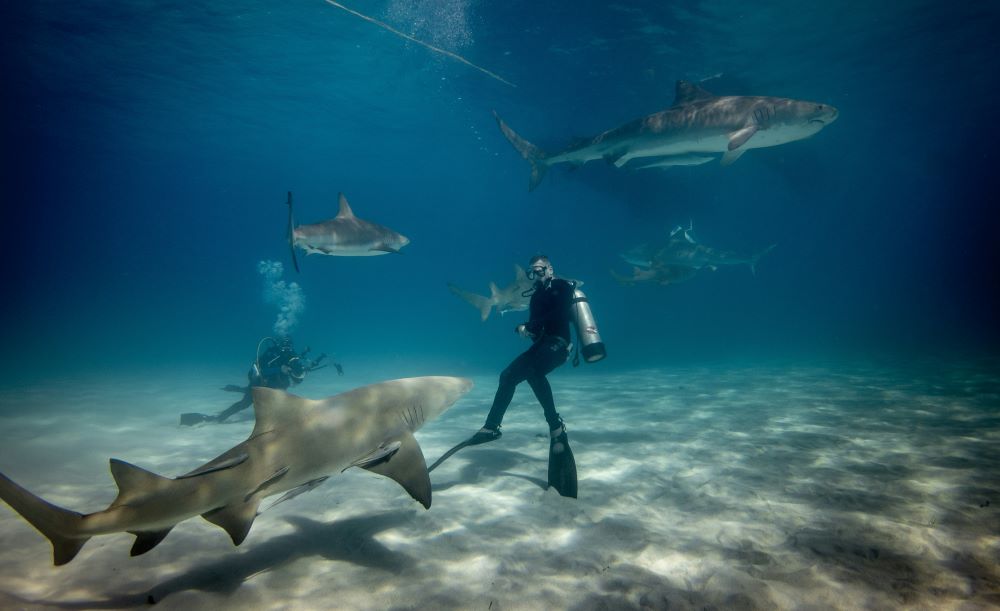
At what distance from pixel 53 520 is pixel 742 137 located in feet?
27.3

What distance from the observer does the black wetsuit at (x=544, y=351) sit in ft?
17.9

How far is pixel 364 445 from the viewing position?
329 cm

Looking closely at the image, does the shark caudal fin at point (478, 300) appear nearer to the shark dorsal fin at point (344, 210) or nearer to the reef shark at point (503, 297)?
the reef shark at point (503, 297)

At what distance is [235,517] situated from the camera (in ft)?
8.76

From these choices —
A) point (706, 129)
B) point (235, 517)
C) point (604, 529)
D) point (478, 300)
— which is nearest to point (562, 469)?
point (604, 529)

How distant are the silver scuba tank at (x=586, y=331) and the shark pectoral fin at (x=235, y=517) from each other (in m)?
3.46

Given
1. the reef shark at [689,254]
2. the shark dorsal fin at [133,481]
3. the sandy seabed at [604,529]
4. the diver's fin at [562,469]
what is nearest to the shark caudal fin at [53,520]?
the shark dorsal fin at [133,481]

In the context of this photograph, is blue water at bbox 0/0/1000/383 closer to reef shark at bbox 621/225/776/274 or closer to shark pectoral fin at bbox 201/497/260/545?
reef shark at bbox 621/225/776/274

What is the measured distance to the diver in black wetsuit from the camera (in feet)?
17.9

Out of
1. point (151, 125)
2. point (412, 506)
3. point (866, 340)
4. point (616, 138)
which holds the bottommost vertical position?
point (866, 340)

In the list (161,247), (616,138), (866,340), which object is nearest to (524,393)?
(616,138)

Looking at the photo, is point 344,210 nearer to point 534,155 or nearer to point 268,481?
point 534,155

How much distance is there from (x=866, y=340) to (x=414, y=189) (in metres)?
57.1

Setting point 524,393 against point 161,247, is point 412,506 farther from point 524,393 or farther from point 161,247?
point 161,247
